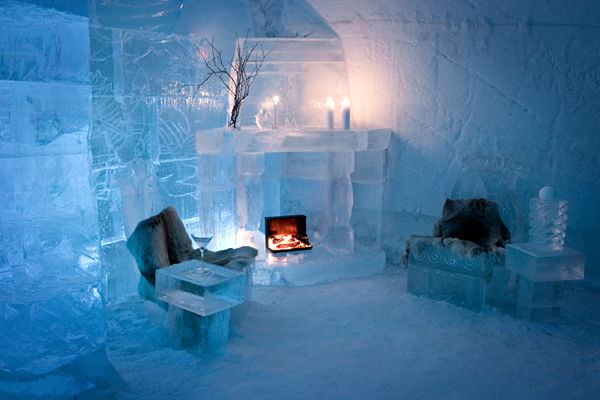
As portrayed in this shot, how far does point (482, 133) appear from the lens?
14.3 feet

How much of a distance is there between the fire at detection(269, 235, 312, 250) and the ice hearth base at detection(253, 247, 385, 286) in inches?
3.6

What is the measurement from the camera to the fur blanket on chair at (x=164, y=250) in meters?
3.17

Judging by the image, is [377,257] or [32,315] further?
[377,257]

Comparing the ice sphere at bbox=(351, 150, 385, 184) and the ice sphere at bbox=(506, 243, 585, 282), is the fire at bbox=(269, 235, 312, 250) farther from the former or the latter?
the ice sphere at bbox=(506, 243, 585, 282)

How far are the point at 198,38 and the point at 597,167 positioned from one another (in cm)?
350

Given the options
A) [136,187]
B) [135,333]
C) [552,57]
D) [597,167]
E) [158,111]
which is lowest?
[135,333]

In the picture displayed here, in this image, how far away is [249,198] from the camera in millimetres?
4367

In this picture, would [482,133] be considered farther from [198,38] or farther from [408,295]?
[198,38]

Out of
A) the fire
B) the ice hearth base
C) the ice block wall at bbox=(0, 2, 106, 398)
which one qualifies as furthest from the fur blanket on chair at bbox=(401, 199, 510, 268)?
the ice block wall at bbox=(0, 2, 106, 398)

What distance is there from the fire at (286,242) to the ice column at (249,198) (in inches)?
4.2

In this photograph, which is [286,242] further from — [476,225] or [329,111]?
[476,225]

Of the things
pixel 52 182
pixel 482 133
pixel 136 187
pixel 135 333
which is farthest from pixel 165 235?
pixel 482 133

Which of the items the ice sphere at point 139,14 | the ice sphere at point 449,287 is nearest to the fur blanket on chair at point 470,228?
the ice sphere at point 449,287

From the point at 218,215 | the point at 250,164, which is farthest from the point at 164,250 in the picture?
the point at 250,164
